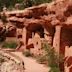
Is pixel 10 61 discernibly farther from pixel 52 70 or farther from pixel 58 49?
pixel 58 49

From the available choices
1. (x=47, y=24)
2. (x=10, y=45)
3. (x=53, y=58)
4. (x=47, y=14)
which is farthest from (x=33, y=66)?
(x=10, y=45)

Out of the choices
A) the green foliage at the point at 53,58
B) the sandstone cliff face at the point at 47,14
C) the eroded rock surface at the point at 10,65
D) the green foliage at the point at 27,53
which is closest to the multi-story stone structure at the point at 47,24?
the sandstone cliff face at the point at 47,14

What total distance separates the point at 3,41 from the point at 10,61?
383 inches

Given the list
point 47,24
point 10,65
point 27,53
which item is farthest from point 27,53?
point 10,65

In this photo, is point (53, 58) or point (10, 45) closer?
point (53, 58)

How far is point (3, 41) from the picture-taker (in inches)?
963

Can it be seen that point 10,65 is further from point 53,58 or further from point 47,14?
point 47,14

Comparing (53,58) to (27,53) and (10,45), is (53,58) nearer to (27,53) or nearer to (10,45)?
(27,53)

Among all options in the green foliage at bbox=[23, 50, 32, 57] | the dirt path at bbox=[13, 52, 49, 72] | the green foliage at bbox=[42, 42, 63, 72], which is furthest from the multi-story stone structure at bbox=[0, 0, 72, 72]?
the dirt path at bbox=[13, 52, 49, 72]

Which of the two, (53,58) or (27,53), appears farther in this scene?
(27,53)

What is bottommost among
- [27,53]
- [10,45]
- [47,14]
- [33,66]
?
[33,66]

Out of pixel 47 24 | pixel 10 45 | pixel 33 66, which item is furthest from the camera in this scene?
pixel 10 45

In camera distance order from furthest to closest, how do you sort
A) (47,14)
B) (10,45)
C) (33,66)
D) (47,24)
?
(10,45) < (47,24) < (47,14) < (33,66)

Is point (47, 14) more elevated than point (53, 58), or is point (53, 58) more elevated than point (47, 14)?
point (47, 14)
